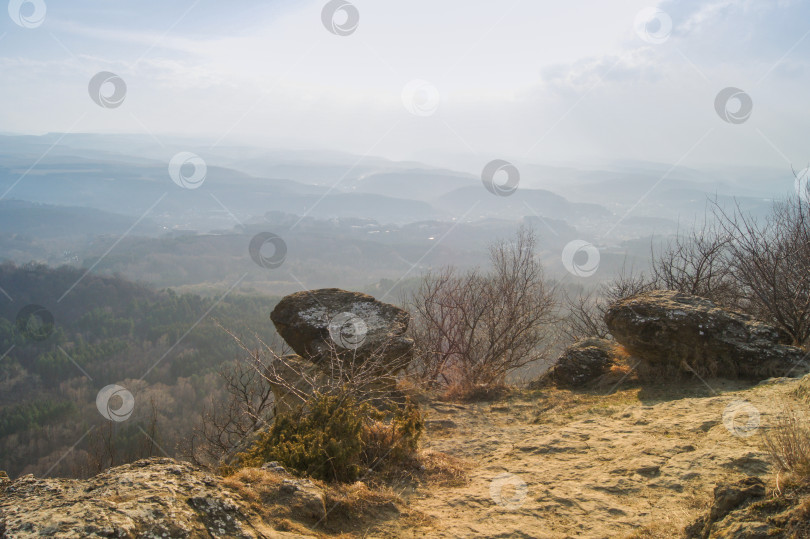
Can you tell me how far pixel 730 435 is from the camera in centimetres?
518

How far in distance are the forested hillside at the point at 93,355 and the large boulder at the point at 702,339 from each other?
152ft

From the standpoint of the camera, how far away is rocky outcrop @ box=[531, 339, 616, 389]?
9.11m

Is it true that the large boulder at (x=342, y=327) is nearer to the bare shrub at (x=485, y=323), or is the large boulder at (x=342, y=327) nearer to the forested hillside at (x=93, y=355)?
the bare shrub at (x=485, y=323)

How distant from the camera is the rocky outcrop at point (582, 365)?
29.9ft

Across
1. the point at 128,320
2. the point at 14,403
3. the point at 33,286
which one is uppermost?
the point at 33,286

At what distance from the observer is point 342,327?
954 centimetres

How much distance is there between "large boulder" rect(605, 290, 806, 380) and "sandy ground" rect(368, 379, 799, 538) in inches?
19.4

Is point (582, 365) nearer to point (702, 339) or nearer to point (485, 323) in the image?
point (702, 339)

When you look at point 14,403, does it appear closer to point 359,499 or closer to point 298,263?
point 359,499

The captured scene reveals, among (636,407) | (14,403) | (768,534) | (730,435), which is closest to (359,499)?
Answer: (768,534)

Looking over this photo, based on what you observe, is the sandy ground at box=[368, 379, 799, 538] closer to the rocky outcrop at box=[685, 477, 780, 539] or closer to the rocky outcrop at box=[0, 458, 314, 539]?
the rocky outcrop at box=[685, 477, 780, 539]

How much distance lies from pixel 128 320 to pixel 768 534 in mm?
110755

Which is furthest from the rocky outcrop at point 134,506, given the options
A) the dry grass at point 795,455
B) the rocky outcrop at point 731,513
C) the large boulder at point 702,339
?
the large boulder at point 702,339

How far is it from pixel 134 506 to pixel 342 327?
6.62 meters
